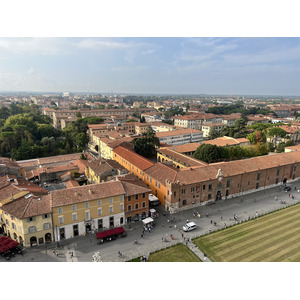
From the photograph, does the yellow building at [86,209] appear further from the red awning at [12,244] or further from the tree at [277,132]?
the tree at [277,132]

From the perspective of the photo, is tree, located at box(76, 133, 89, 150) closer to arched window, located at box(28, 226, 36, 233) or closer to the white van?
arched window, located at box(28, 226, 36, 233)

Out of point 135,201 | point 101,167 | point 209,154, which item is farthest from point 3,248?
point 209,154

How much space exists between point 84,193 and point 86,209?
231 cm

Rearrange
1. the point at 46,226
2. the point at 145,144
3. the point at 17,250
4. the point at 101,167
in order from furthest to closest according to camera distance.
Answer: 1. the point at 145,144
2. the point at 101,167
3. the point at 46,226
4. the point at 17,250

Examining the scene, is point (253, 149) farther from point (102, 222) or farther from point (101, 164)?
point (102, 222)

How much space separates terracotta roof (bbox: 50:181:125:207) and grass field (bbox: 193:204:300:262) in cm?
1378

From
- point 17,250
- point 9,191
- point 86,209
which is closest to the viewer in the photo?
point 17,250

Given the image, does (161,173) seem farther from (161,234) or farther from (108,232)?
(108,232)

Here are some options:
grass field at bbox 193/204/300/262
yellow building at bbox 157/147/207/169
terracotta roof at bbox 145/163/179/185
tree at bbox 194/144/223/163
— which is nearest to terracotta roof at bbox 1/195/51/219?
terracotta roof at bbox 145/163/179/185

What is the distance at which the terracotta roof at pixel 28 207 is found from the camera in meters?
28.8

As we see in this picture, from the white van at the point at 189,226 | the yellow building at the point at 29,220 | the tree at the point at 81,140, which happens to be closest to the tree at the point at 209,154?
the white van at the point at 189,226

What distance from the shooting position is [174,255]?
91.9 ft

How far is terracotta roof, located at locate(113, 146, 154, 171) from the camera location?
48.4 metres

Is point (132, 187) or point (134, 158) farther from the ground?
point (134, 158)
